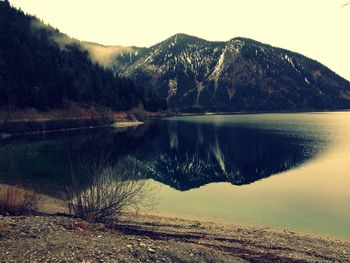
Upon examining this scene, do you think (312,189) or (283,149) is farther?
(283,149)

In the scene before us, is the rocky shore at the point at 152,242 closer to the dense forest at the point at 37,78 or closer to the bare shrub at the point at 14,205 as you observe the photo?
the bare shrub at the point at 14,205

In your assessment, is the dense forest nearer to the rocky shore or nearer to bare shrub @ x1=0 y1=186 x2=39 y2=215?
bare shrub @ x1=0 y1=186 x2=39 y2=215

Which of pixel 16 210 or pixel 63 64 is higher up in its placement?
pixel 63 64

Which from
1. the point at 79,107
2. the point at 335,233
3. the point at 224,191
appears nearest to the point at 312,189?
the point at 224,191

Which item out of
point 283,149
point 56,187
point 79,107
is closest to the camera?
point 56,187

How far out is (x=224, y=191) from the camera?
48344 millimetres

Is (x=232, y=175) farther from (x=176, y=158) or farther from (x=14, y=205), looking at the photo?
(x=14, y=205)

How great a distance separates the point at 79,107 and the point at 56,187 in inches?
4735

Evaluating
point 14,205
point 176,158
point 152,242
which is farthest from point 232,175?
point 152,242

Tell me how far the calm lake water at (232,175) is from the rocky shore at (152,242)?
476cm

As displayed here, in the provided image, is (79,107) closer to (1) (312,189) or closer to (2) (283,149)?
(2) (283,149)

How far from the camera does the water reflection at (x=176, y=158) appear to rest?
52.3 m

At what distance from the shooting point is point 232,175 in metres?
59.5

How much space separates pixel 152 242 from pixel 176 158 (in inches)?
2194
